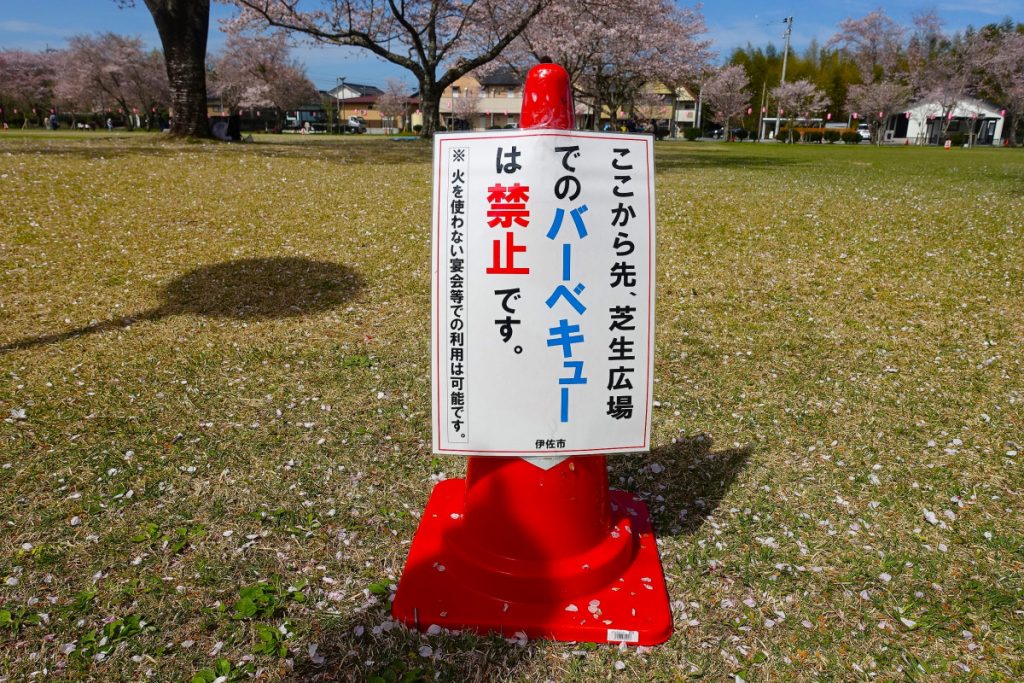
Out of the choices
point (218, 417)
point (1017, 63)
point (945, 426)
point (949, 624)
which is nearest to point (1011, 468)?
point (945, 426)

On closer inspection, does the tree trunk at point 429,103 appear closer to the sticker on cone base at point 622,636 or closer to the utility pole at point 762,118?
the sticker on cone base at point 622,636

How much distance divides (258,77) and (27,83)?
20593 mm

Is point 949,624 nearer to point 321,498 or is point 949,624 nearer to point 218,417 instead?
point 321,498

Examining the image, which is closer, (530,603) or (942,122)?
(530,603)

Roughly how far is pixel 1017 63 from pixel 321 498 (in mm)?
72916

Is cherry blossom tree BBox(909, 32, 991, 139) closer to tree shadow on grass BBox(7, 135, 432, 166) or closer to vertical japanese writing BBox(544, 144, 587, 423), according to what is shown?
tree shadow on grass BBox(7, 135, 432, 166)

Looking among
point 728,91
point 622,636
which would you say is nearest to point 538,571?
point 622,636

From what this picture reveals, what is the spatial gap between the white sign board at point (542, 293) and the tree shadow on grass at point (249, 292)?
4.54 metres

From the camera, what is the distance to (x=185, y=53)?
1795 centimetres

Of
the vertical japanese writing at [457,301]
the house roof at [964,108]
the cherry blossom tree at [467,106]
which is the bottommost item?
the vertical japanese writing at [457,301]

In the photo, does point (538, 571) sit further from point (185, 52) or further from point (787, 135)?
point (787, 135)

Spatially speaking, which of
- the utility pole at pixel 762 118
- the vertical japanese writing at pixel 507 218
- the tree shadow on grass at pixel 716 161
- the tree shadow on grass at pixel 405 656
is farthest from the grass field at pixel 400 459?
the utility pole at pixel 762 118

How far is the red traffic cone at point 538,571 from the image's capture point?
8.77 ft

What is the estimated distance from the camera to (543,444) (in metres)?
2.60
